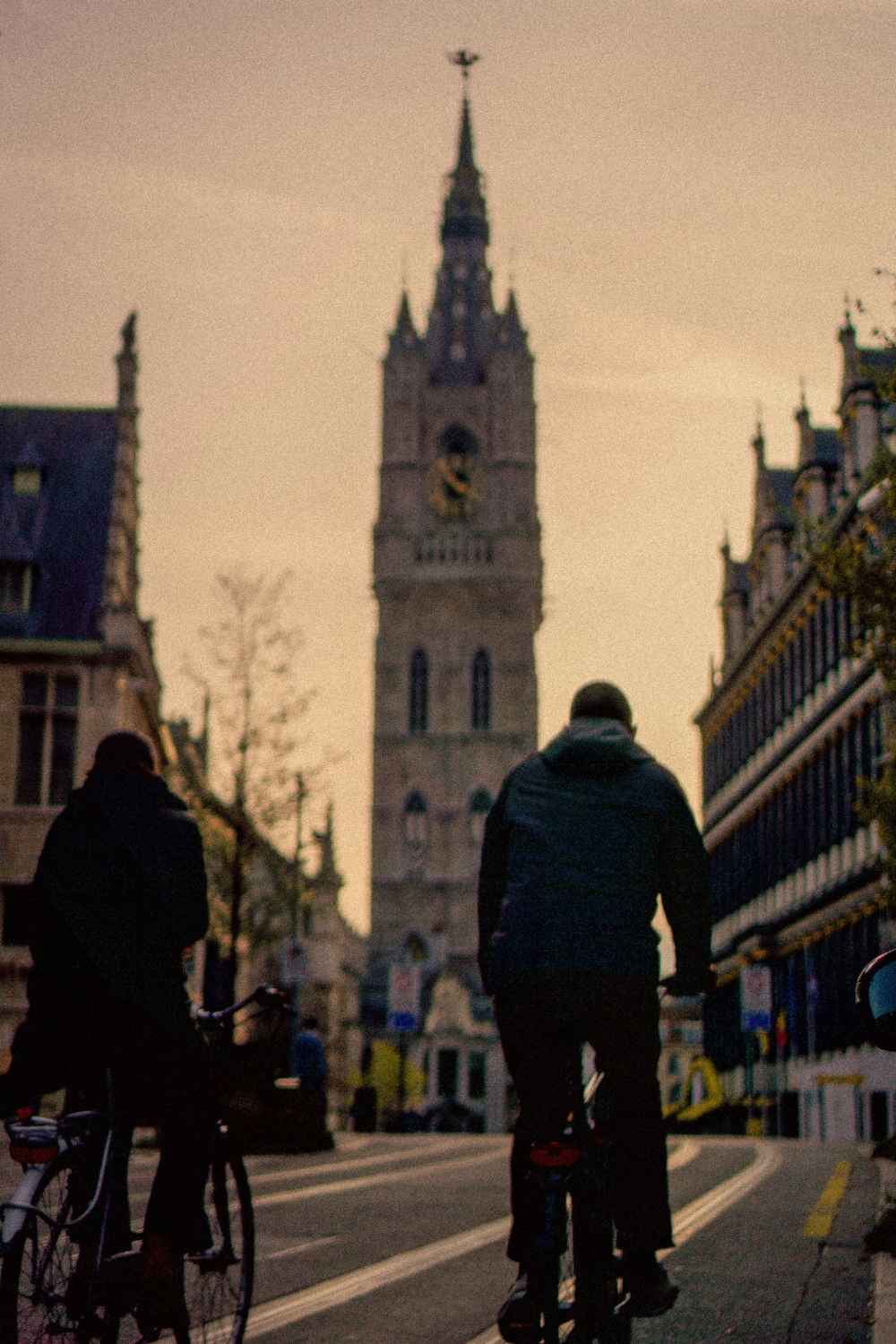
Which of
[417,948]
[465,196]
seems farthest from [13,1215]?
[465,196]

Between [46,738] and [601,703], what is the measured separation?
39728mm

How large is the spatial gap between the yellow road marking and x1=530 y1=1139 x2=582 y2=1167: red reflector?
6.63 meters

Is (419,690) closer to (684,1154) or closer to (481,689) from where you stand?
(481,689)

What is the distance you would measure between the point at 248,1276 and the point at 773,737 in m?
53.4

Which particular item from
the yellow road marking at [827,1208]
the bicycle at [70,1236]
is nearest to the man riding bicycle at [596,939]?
the bicycle at [70,1236]

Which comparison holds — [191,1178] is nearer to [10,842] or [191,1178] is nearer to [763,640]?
[10,842]

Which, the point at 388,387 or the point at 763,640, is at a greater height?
the point at 388,387

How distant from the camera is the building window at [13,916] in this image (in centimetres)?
4322

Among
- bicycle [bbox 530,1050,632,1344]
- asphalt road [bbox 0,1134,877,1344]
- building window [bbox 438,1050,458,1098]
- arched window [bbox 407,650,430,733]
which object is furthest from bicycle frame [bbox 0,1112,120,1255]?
building window [bbox 438,1050,458,1098]

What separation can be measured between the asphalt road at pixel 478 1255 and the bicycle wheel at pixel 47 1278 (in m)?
2.09

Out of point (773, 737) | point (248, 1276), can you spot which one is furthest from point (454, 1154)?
point (773, 737)

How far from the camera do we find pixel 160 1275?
572 cm

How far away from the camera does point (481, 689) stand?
429 ft

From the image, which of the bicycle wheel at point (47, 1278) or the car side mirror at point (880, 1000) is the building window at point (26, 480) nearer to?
the bicycle wheel at point (47, 1278)
